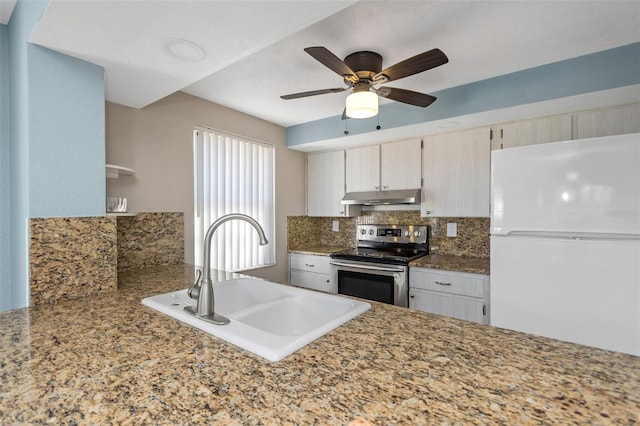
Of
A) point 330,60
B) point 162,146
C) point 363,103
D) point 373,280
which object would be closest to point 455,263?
point 373,280

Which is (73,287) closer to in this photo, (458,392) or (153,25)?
(153,25)

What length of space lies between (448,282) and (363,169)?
59.3 inches

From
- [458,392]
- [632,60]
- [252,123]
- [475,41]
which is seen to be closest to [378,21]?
[475,41]

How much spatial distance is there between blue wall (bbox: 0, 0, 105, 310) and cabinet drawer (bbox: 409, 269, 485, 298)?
7.88 feet

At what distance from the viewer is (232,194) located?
9.71 feet

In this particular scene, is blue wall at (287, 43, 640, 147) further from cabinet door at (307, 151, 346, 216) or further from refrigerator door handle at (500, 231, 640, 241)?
refrigerator door handle at (500, 231, 640, 241)

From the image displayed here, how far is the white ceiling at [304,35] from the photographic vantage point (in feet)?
3.84

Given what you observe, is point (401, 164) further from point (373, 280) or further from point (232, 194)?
point (232, 194)

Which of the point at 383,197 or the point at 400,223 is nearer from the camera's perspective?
the point at 383,197

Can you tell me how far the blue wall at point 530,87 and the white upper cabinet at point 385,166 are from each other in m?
0.47

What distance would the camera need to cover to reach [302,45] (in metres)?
1.79

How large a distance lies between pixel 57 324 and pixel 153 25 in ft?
4.02

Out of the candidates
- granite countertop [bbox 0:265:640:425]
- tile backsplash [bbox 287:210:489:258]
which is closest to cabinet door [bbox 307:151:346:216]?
tile backsplash [bbox 287:210:489:258]

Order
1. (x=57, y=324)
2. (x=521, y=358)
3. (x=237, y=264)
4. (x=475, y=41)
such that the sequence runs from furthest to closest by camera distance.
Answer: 1. (x=237, y=264)
2. (x=475, y=41)
3. (x=57, y=324)
4. (x=521, y=358)
